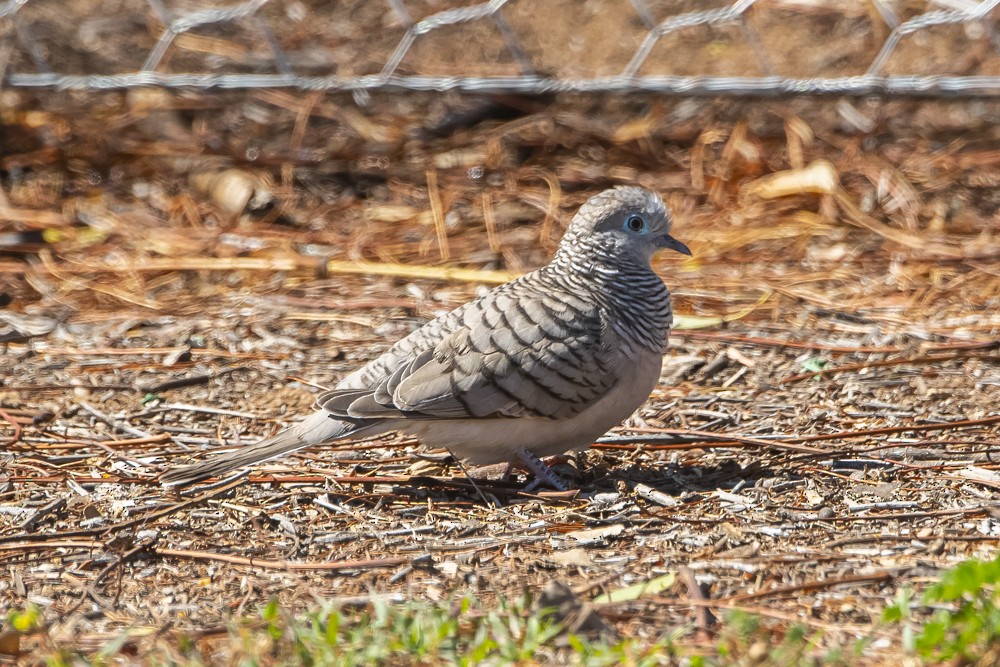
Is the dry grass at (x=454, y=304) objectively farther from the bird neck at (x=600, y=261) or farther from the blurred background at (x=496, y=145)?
the bird neck at (x=600, y=261)

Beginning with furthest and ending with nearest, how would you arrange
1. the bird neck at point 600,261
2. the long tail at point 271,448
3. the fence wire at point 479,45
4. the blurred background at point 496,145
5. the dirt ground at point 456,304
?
the fence wire at point 479,45, the blurred background at point 496,145, the bird neck at point 600,261, the long tail at point 271,448, the dirt ground at point 456,304

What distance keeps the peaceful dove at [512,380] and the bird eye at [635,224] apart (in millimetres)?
200

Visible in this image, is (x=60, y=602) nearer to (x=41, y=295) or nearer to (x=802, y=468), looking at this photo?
(x=802, y=468)

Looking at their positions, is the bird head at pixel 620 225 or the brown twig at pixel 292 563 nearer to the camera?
the brown twig at pixel 292 563

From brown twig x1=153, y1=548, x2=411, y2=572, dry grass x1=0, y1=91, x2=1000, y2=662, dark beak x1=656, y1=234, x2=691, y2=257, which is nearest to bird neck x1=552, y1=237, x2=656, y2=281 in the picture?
dark beak x1=656, y1=234, x2=691, y2=257

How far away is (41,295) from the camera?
234 inches

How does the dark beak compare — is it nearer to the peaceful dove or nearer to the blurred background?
the peaceful dove

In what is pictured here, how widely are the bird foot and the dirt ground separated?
0.10 m

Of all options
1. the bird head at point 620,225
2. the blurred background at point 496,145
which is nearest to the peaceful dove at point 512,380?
A: the bird head at point 620,225

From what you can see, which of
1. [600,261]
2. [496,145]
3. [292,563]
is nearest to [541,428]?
[600,261]

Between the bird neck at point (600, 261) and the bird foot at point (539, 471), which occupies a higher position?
the bird neck at point (600, 261)

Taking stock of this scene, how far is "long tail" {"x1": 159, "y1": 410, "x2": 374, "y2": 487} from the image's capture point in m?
3.84

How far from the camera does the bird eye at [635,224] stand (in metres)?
4.37

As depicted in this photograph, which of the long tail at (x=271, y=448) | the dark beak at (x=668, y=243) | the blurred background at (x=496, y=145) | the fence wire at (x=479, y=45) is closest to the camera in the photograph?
the long tail at (x=271, y=448)
